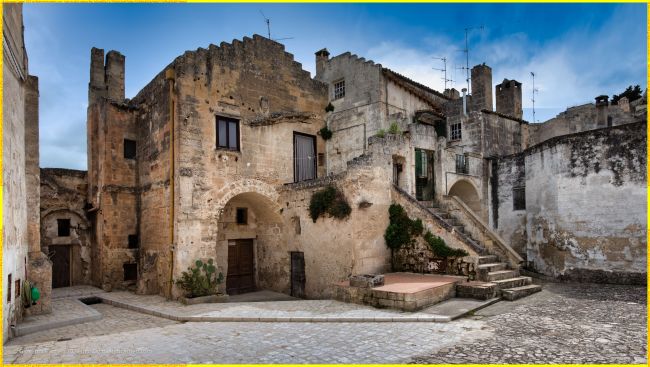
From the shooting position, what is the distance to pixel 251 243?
17594mm

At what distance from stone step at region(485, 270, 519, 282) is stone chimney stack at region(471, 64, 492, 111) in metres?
11.3

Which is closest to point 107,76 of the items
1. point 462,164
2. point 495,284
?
point 462,164

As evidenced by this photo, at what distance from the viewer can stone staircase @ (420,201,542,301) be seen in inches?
448

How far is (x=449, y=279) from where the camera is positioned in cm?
1223

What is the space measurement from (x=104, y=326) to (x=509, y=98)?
22199 millimetres

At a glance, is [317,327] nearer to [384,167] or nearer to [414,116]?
[384,167]

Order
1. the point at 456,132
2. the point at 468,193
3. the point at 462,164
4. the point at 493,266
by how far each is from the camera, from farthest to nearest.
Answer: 1. the point at 456,132
2. the point at 468,193
3. the point at 462,164
4. the point at 493,266

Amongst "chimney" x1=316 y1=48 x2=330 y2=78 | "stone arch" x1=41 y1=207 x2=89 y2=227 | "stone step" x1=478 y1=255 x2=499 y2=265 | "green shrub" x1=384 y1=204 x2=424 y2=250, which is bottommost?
"stone step" x1=478 y1=255 x2=499 y2=265

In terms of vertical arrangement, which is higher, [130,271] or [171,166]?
[171,166]

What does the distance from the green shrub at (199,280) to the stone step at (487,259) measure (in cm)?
870

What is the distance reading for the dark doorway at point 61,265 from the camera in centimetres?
1745

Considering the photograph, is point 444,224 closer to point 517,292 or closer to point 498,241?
point 498,241

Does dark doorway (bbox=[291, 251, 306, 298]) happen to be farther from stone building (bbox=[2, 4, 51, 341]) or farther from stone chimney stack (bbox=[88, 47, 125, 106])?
stone chimney stack (bbox=[88, 47, 125, 106])

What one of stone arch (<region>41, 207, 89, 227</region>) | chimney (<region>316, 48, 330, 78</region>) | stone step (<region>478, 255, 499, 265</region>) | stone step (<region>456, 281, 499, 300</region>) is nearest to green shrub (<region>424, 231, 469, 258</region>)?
stone step (<region>478, 255, 499, 265</region>)
